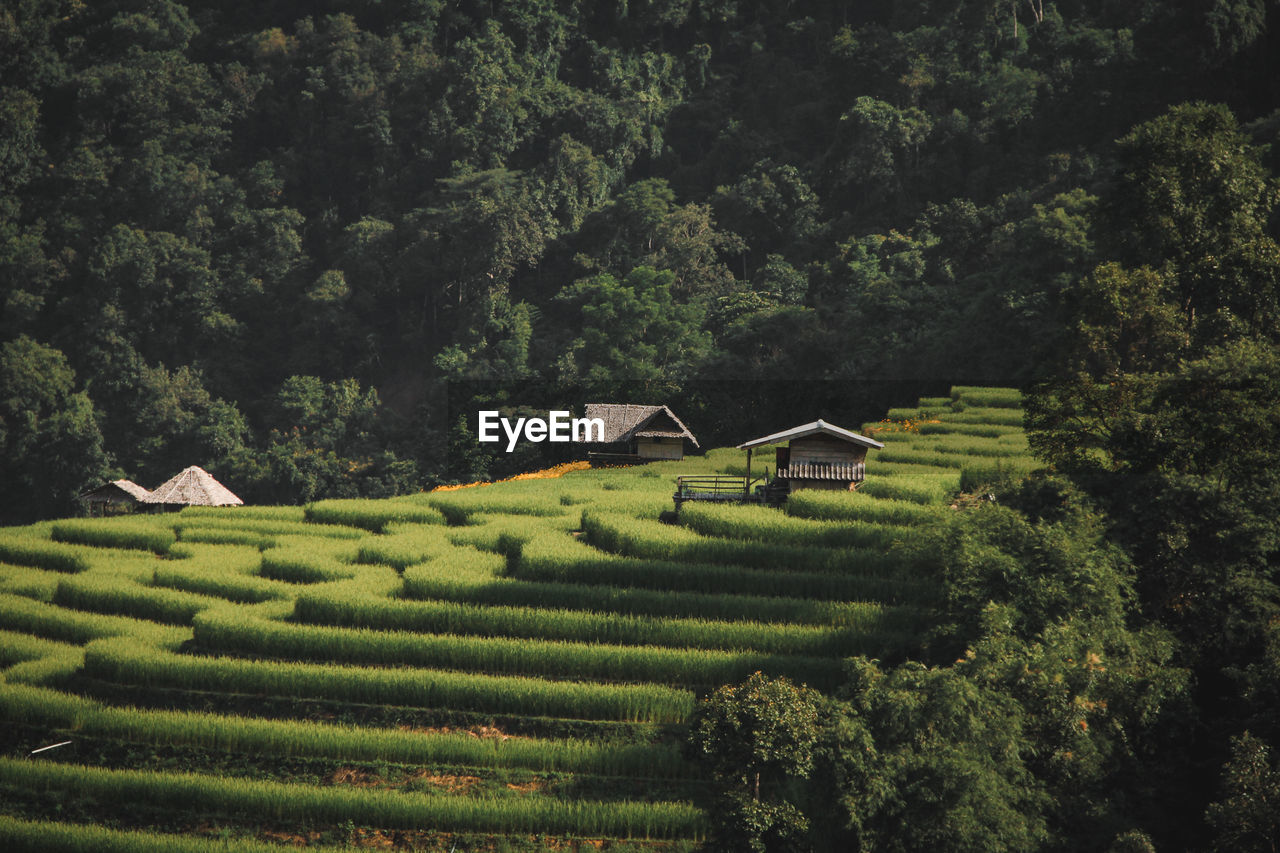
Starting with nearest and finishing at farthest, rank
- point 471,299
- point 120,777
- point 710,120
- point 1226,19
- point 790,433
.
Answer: point 120,777
point 790,433
point 1226,19
point 471,299
point 710,120

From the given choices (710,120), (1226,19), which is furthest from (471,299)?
(1226,19)

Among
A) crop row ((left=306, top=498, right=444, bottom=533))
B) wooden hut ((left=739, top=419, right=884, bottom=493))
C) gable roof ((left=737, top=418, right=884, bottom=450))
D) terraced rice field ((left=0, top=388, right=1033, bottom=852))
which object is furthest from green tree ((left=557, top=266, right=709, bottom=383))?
gable roof ((left=737, top=418, right=884, bottom=450))

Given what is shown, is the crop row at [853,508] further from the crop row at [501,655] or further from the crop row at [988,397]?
the crop row at [988,397]

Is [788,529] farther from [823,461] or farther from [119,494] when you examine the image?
[119,494]

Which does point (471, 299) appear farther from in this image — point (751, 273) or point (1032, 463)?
point (1032, 463)

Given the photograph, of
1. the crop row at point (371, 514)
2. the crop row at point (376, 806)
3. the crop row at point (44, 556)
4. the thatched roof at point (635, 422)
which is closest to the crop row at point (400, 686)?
the crop row at point (376, 806)
